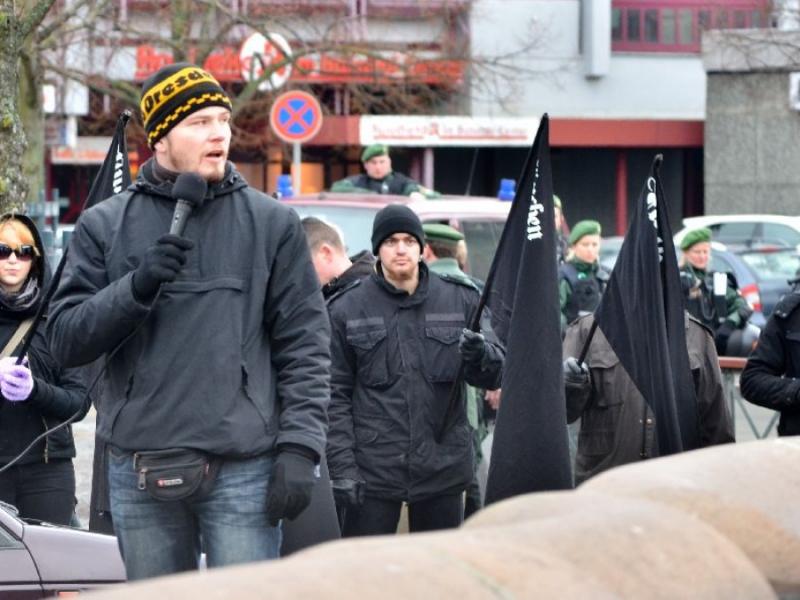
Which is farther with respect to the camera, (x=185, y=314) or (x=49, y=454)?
(x=49, y=454)

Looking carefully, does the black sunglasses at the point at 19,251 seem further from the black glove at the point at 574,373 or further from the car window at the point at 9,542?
the black glove at the point at 574,373

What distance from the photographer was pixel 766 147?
34562 mm

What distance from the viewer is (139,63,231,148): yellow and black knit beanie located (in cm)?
464

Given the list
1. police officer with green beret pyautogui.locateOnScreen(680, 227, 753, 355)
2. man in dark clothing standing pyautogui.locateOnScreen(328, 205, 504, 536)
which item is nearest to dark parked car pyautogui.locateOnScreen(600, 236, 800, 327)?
police officer with green beret pyautogui.locateOnScreen(680, 227, 753, 355)

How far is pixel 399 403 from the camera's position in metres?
6.51

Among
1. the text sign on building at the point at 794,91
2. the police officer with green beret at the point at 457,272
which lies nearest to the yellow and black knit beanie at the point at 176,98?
the police officer with green beret at the point at 457,272

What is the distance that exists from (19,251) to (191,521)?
2387mm

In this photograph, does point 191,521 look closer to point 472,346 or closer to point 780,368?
point 472,346

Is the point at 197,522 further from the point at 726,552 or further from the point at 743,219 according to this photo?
the point at 743,219

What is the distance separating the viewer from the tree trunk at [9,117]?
9195mm

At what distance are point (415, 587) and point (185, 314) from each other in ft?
7.23

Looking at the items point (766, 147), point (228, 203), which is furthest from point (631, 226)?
point (766, 147)

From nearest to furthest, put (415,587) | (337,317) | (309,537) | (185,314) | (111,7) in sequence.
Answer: (415,587)
(185,314)
(309,537)
(337,317)
(111,7)

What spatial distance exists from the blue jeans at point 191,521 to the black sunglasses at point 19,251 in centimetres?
227
